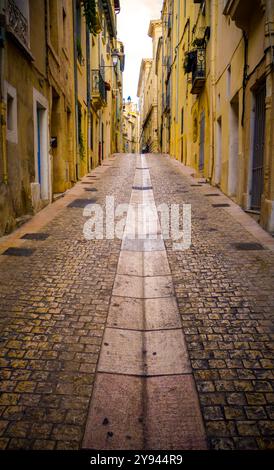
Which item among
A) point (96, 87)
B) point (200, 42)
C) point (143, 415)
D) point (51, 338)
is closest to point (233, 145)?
point (200, 42)

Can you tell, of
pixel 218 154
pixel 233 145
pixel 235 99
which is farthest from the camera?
pixel 218 154

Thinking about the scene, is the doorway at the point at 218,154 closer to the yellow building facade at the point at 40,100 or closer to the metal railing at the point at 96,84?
the yellow building facade at the point at 40,100

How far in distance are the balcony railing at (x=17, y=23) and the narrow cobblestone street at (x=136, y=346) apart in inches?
144

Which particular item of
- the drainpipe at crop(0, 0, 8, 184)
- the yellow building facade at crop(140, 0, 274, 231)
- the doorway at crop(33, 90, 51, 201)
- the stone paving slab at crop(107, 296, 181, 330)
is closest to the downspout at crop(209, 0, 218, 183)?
the yellow building facade at crop(140, 0, 274, 231)

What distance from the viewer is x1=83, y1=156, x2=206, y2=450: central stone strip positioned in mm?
2004

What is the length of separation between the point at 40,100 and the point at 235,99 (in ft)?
16.4

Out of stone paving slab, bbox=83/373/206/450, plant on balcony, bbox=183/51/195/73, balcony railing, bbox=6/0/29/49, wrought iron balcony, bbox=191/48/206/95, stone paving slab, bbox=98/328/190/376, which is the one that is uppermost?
plant on balcony, bbox=183/51/195/73

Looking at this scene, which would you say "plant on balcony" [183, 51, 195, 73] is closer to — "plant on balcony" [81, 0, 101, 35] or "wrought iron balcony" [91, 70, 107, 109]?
"plant on balcony" [81, 0, 101, 35]

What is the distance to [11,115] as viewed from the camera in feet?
21.2

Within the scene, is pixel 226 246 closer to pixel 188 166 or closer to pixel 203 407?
pixel 203 407

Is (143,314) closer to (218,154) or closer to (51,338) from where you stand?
(51,338)

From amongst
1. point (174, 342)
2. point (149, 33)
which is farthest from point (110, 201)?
point (149, 33)

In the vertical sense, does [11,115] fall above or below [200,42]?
below

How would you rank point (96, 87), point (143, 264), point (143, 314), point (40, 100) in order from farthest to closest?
point (96, 87), point (40, 100), point (143, 264), point (143, 314)
